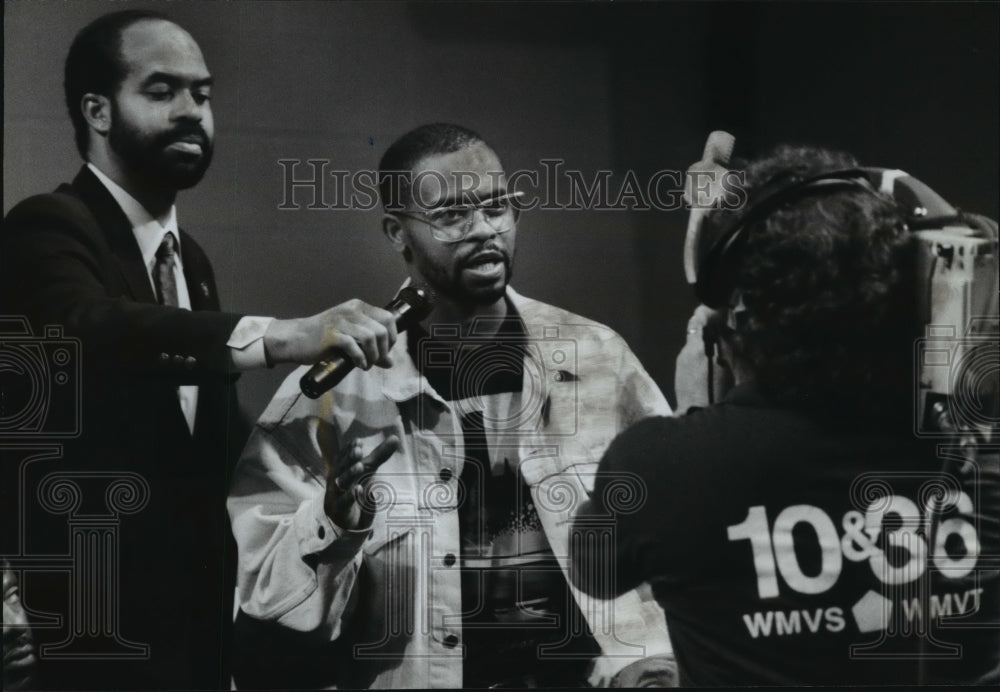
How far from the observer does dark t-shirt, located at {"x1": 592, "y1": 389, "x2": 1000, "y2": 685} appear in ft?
12.3

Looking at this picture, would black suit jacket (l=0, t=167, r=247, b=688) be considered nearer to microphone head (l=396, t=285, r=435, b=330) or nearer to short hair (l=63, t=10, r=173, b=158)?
short hair (l=63, t=10, r=173, b=158)

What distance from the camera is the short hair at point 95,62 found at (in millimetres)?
3750

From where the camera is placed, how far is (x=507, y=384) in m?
3.75

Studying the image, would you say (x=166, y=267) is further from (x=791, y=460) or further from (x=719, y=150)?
(x=791, y=460)

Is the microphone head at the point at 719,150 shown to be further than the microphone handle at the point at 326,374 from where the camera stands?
Yes

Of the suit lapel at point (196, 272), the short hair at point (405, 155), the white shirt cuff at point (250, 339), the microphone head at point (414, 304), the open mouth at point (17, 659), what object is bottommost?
the open mouth at point (17, 659)

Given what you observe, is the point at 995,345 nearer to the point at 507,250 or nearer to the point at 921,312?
the point at 921,312

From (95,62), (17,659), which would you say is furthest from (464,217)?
(17,659)

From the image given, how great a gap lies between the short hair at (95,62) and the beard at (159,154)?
0.09 metres

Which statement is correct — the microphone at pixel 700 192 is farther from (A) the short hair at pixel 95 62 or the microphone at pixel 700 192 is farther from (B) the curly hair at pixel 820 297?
(A) the short hair at pixel 95 62

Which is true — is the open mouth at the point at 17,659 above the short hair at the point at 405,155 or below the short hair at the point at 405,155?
below

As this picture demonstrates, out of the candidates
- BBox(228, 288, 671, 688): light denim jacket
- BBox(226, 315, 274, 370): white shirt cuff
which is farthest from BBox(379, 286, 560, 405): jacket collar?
BBox(226, 315, 274, 370): white shirt cuff

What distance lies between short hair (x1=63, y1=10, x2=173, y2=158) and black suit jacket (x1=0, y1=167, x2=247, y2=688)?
39 cm

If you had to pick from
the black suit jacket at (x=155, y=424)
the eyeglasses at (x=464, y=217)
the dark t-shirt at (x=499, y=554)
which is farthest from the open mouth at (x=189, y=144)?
the dark t-shirt at (x=499, y=554)
